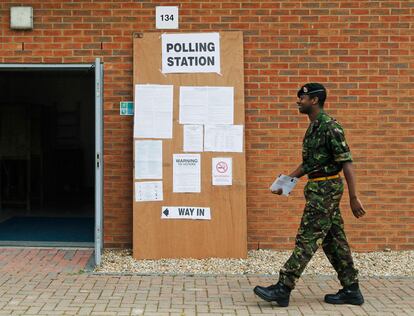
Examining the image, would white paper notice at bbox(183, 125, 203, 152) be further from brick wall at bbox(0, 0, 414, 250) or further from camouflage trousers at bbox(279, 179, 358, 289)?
camouflage trousers at bbox(279, 179, 358, 289)

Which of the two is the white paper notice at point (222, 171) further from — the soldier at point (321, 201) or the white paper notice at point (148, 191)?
the soldier at point (321, 201)

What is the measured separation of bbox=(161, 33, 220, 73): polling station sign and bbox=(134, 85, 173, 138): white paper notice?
311 millimetres

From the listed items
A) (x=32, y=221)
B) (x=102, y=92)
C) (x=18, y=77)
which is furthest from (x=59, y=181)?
(x=102, y=92)

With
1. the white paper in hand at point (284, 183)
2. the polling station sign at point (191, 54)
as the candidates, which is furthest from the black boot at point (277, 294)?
the polling station sign at point (191, 54)

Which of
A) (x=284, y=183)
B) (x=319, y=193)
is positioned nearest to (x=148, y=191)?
(x=284, y=183)

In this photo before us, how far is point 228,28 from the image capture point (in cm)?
702

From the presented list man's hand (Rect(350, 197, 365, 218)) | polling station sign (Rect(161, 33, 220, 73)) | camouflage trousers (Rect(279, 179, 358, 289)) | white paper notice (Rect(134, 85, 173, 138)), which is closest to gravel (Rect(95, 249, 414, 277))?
camouflage trousers (Rect(279, 179, 358, 289))

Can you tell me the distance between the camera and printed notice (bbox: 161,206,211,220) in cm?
670

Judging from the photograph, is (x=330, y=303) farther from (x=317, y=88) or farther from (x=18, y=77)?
(x=18, y=77)

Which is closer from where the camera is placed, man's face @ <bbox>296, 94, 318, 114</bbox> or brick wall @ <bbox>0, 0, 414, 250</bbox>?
man's face @ <bbox>296, 94, 318, 114</bbox>

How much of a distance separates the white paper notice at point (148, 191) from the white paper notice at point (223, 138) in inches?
29.6

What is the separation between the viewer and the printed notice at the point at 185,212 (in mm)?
6695

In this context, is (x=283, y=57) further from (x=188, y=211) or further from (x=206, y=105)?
(x=188, y=211)

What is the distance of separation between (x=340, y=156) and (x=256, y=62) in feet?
8.28
